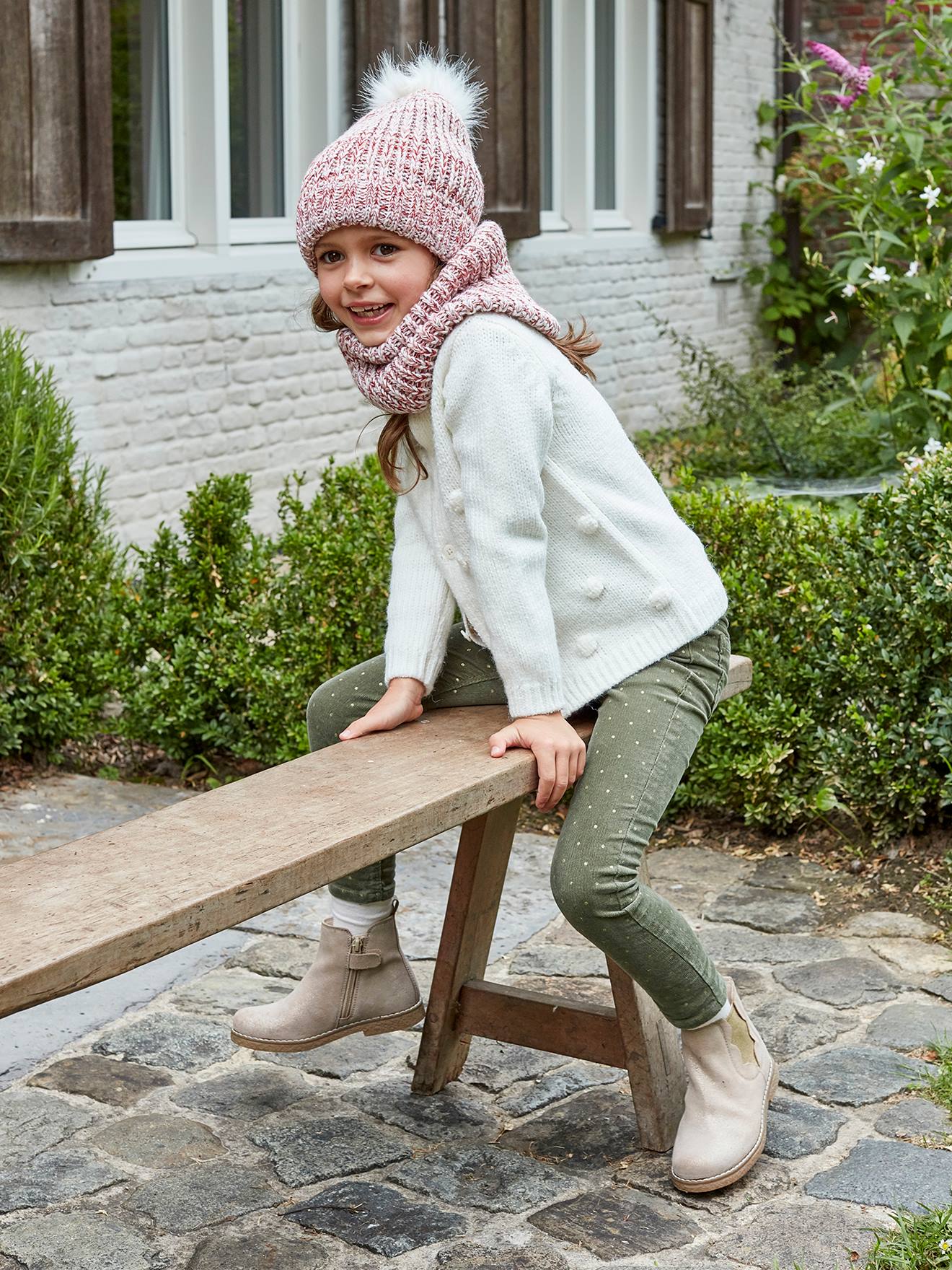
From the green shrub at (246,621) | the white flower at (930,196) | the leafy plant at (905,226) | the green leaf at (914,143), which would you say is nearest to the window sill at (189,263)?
the green shrub at (246,621)

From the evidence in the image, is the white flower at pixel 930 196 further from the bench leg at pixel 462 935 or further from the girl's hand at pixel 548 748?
the girl's hand at pixel 548 748

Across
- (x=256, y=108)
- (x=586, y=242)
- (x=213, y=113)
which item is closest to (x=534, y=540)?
(x=213, y=113)

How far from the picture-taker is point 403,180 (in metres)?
2.24

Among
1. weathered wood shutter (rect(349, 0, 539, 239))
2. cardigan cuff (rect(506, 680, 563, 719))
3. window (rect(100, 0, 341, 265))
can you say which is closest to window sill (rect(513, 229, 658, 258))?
weathered wood shutter (rect(349, 0, 539, 239))

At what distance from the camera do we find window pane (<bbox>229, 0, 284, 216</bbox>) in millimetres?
6711

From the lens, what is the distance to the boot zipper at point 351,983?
2482 millimetres

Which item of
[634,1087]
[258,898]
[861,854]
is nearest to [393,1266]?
[634,1087]

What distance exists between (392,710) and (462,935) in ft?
1.34

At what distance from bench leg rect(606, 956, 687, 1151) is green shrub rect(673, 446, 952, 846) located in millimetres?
1242

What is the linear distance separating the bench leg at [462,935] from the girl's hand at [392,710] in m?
0.21

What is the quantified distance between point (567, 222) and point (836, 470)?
3011 mm

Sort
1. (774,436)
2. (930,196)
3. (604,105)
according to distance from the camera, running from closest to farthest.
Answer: (930,196)
(774,436)
(604,105)

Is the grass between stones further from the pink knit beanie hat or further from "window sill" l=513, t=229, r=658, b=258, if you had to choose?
"window sill" l=513, t=229, r=658, b=258

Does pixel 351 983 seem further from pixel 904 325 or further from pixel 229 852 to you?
pixel 904 325
